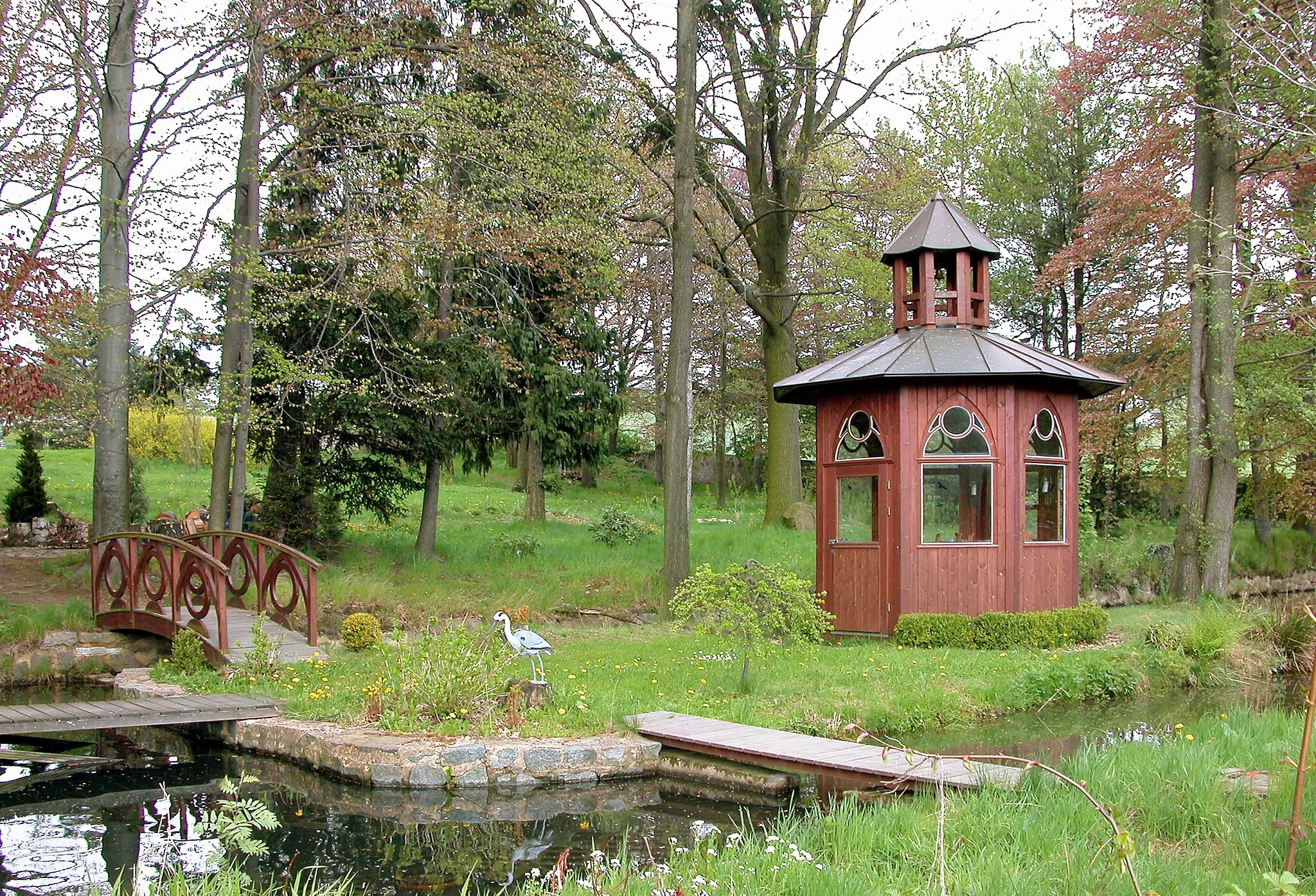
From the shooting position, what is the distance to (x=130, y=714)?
8.71 metres

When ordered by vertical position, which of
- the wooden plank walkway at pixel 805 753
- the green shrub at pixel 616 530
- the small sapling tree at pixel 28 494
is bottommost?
the wooden plank walkway at pixel 805 753

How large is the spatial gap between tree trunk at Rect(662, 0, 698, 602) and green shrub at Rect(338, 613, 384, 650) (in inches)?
157

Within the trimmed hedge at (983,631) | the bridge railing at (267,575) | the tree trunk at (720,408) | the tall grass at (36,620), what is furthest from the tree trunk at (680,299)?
the tree trunk at (720,408)

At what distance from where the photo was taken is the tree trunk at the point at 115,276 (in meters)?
13.4

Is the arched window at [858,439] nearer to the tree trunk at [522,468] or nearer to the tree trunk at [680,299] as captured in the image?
the tree trunk at [680,299]

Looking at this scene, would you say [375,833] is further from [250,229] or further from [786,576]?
[250,229]

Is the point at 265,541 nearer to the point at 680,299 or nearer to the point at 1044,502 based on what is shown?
the point at 680,299

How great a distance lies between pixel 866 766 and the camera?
6750 millimetres

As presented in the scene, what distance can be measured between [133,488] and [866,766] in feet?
48.8

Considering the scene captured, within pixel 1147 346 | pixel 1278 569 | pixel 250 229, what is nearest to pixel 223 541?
pixel 250 229

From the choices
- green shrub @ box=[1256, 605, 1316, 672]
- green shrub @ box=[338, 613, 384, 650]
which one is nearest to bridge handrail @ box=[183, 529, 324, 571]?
green shrub @ box=[338, 613, 384, 650]

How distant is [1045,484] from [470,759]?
27.4 feet

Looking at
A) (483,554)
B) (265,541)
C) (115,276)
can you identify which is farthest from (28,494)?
(265,541)

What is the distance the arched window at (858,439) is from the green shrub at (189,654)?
24.3 ft
